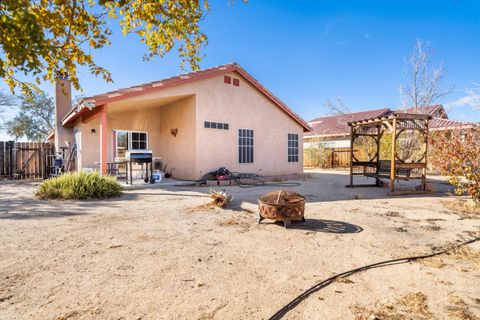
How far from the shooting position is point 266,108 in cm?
1239

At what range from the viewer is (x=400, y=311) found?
6.36 feet

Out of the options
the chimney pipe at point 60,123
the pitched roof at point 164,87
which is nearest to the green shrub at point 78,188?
the pitched roof at point 164,87

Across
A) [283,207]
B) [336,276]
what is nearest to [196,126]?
[283,207]

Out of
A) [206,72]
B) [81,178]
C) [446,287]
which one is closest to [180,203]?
[81,178]

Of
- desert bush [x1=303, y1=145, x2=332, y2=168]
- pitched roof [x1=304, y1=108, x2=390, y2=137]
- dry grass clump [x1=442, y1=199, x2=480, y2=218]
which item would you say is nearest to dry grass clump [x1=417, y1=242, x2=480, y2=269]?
dry grass clump [x1=442, y1=199, x2=480, y2=218]

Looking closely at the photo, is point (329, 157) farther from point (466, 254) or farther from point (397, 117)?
point (466, 254)

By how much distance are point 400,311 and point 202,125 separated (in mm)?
8916

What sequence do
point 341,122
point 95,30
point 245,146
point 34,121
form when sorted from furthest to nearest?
point 34,121, point 341,122, point 245,146, point 95,30

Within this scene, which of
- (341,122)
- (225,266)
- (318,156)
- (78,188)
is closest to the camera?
(225,266)

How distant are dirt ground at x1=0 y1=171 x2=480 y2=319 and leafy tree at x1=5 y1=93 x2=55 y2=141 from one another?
1121 inches

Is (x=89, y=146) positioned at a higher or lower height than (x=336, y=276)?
higher

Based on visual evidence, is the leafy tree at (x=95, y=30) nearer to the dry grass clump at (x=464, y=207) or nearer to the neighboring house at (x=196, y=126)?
the neighboring house at (x=196, y=126)

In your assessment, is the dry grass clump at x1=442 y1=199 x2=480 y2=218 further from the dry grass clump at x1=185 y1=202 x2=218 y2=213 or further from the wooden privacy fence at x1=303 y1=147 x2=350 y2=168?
the wooden privacy fence at x1=303 y1=147 x2=350 y2=168

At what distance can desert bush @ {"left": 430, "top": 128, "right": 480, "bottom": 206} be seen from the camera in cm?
552
